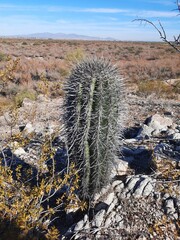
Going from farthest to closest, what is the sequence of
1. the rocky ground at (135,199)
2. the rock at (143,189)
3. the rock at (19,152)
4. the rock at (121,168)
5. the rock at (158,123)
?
the rock at (158,123) → the rock at (19,152) → the rock at (121,168) → the rock at (143,189) → the rocky ground at (135,199)

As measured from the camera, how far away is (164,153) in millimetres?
5254

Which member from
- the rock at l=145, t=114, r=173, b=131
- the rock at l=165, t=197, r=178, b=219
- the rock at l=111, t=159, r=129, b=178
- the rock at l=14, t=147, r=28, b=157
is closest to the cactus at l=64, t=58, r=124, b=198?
the rock at l=111, t=159, r=129, b=178

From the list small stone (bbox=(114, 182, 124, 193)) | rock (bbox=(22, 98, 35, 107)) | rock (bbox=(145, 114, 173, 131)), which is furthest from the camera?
rock (bbox=(22, 98, 35, 107))

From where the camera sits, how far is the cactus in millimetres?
3828

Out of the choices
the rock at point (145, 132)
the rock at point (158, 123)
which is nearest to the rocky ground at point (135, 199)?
the rock at point (145, 132)

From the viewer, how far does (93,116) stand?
12.7ft

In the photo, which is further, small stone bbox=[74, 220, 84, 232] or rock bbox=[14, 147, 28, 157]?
rock bbox=[14, 147, 28, 157]

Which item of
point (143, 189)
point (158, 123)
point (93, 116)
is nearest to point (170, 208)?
point (143, 189)

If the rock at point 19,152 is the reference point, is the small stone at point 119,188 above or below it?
above

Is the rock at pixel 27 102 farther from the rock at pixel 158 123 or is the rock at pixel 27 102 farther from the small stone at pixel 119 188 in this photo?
the small stone at pixel 119 188

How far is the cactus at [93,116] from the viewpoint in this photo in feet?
12.6

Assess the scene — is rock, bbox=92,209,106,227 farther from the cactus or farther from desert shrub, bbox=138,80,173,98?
desert shrub, bbox=138,80,173,98

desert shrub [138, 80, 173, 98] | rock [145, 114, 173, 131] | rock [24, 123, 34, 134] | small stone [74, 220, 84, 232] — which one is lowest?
small stone [74, 220, 84, 232]

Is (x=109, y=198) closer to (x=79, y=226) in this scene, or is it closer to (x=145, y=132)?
(x=79, y=226)
